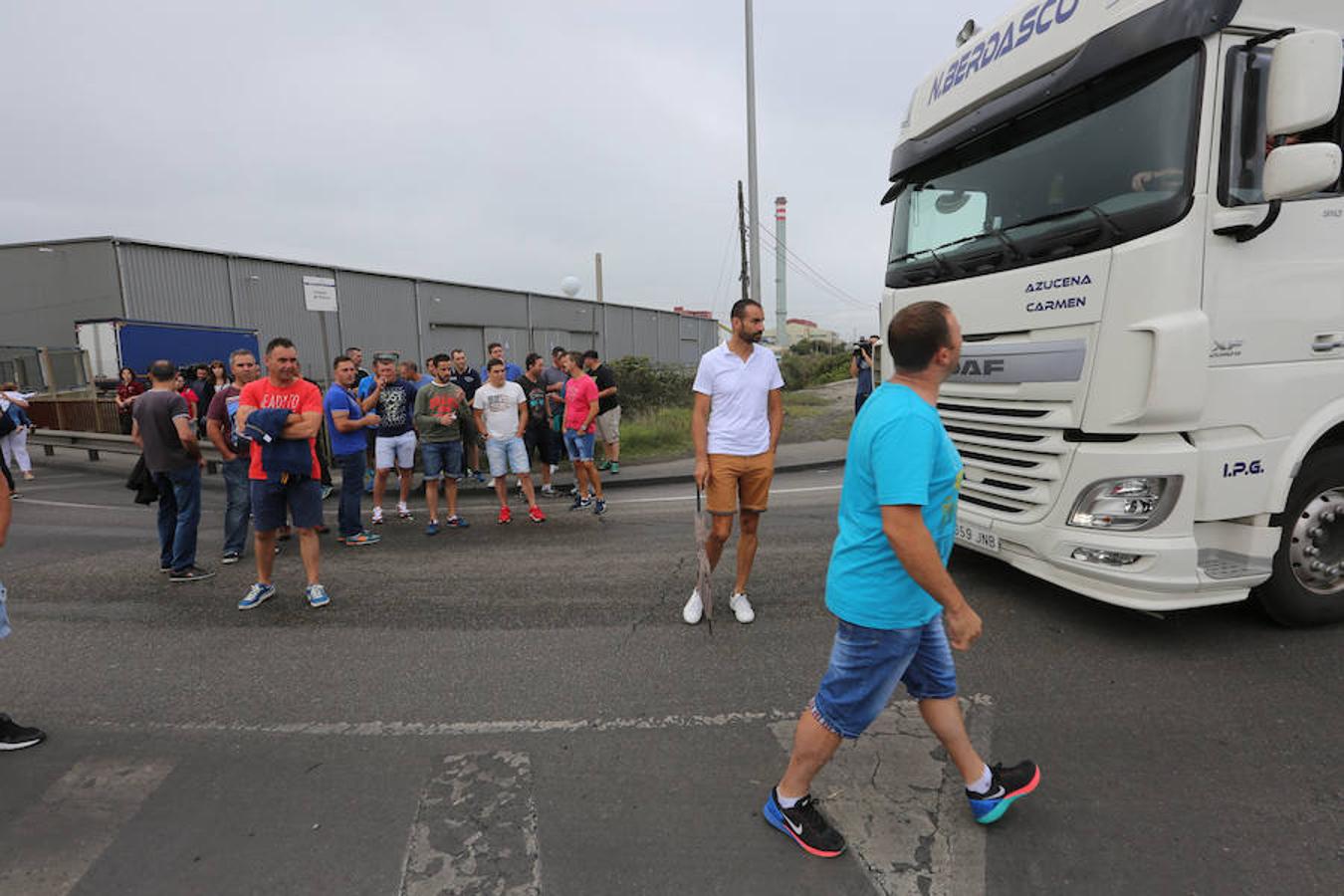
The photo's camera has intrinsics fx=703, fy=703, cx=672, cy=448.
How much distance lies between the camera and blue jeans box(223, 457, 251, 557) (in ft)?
20.2

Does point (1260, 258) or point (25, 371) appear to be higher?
point (25, 371)

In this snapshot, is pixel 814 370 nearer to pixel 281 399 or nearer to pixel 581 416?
pixel 581 416

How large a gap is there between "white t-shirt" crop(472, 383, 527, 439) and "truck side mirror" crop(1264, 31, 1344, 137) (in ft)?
19.6

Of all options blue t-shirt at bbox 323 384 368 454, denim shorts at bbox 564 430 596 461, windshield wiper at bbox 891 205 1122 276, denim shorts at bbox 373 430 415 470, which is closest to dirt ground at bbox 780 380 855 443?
denim shorts at bbox 564 430 596 461

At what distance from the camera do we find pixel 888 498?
1981mm

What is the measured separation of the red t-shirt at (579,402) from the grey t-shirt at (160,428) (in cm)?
363

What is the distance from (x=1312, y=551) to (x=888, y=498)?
3.26m

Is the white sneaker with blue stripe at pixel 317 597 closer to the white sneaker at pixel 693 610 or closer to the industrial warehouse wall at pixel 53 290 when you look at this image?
the white sneaker at pixel 693 610

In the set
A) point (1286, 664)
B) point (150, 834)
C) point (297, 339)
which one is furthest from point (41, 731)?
point (297, 339)

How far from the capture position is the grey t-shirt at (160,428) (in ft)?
17.9

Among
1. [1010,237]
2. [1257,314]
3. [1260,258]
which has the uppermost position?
[1010,237]

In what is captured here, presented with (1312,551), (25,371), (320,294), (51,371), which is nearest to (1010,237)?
(1312,551)

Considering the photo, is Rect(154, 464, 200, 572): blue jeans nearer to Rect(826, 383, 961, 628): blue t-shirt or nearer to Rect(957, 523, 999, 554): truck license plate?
Rect(826, 383, 961, 628): blue t-shirt

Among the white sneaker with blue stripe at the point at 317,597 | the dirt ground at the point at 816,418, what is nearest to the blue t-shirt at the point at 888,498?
the white sneaker with blue stripe at the point at 317,597
